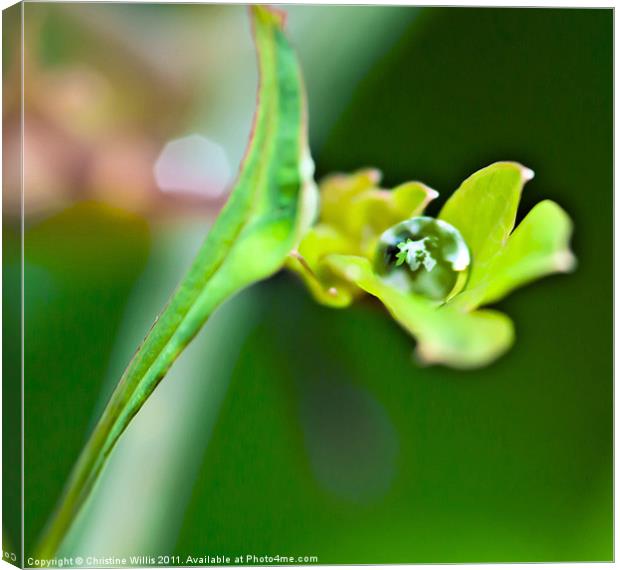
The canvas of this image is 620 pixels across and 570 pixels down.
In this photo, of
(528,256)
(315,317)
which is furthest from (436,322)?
(315,317)

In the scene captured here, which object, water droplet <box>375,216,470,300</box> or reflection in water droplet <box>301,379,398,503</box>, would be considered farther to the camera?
reflection in water droplet <box>301,379,398,503</box>

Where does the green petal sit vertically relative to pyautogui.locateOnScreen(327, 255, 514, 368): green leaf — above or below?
below

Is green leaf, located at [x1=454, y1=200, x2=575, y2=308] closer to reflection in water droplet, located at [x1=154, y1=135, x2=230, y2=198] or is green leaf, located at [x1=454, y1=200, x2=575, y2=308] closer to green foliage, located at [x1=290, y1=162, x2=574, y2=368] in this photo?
green foliage, located at [x1=290, y1=162, x2=574, y2=368]

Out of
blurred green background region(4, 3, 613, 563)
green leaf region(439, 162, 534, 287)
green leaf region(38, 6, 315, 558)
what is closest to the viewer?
green leaf region(38, 6, 315, 558)

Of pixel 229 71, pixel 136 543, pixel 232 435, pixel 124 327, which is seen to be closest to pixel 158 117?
pixel 229 71

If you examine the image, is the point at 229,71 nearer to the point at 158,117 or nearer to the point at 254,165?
the point at 158,117

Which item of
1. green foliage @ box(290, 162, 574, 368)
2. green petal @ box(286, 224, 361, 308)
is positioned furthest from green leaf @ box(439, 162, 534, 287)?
green petal @ box(286, 224, 361, 308)
